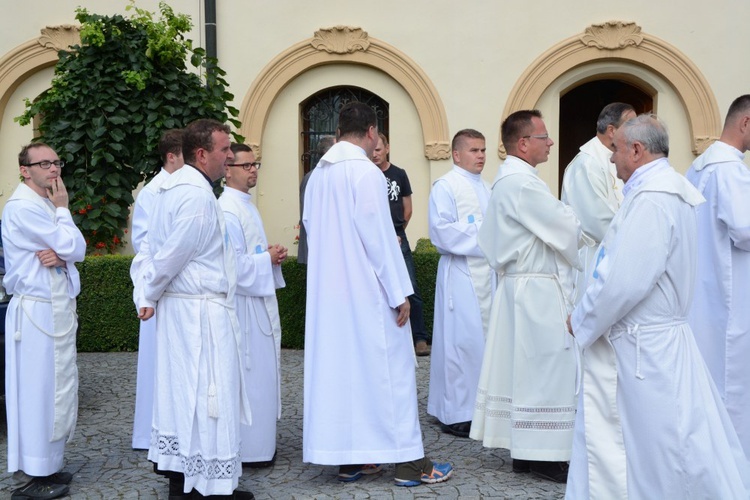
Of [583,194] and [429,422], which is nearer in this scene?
[583,194]

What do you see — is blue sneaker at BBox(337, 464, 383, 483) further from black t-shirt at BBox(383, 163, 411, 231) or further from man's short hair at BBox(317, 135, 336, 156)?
black t-shirt at BBox(383, 163, 411, 231)

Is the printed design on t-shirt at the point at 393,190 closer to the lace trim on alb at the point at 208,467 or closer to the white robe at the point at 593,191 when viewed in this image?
the white robe at the point at 593,191

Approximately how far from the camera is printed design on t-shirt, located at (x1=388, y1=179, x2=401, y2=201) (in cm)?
916

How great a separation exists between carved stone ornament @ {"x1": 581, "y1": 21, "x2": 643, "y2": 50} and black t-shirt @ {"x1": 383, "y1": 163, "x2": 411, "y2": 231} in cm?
363

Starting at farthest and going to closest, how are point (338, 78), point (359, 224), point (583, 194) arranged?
1. point (338, 78)
2. point (583, 194)
3. point (359, 224)

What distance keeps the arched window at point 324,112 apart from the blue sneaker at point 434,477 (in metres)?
7.04

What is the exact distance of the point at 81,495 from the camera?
216 inches

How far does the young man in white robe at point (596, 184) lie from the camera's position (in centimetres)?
628

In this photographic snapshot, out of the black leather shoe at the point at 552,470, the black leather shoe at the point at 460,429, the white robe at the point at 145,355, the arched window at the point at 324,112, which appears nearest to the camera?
the black leather shoe at the point at 552,470

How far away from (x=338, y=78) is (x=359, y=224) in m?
6.80

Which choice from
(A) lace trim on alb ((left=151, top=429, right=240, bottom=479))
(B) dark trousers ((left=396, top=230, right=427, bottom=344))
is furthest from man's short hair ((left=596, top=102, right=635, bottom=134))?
(A) lace trim on alb ((left=151, top=429, right=240, bottom=479))

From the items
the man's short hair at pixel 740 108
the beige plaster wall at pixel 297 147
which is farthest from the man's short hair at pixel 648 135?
the beige plaster wall at pixel 297 147

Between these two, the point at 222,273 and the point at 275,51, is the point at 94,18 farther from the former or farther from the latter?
the point at 222,273

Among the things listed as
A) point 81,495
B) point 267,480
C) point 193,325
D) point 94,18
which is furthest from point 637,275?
point 94,18
